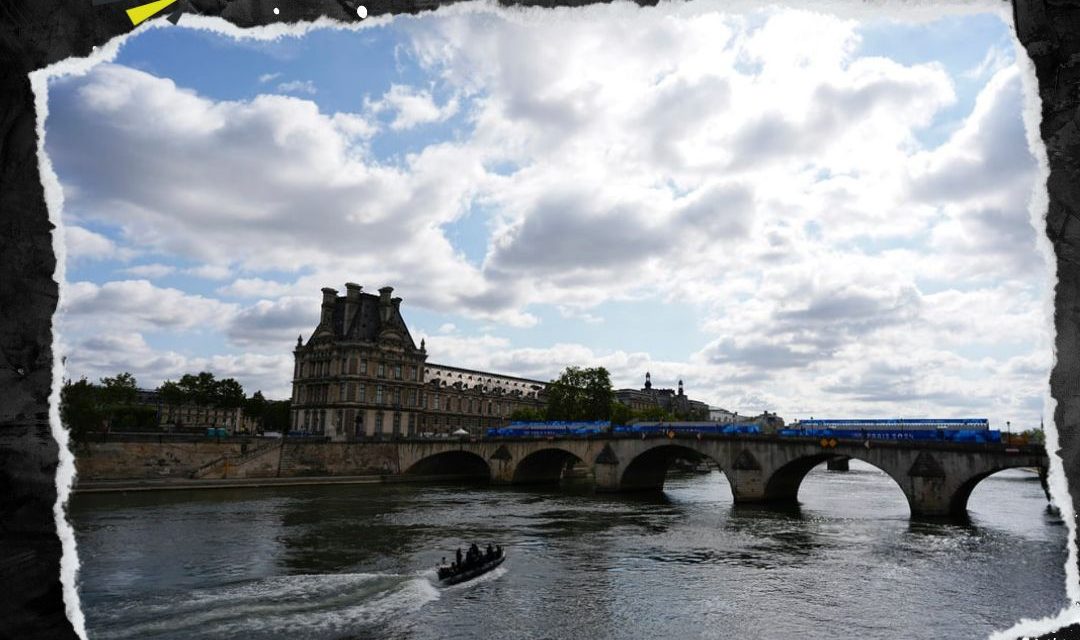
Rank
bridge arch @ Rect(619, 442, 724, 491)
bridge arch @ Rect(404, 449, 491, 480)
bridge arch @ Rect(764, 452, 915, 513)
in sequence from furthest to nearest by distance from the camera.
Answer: bridge arch @ Rect(404, 449, 491, 480) → bridge arch @ Rect(619, 442, 724, 491) → bridge arch @ Rect(764, 452, 915, 513)

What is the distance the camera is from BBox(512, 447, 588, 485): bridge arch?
77344 millimetres

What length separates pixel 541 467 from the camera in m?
80.6

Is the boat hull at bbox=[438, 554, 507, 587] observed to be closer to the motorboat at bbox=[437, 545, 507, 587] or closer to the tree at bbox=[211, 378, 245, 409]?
the motorboat at bbox=[437, 545, 507, 587]

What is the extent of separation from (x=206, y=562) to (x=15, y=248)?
2902 cm

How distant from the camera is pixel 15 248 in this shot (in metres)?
5.12

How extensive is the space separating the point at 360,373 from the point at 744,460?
60.4 meters

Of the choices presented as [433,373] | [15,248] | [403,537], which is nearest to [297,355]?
[433,373]

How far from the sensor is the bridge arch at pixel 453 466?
8356cm

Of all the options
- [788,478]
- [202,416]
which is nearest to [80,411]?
[788,478]

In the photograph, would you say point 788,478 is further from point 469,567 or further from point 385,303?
point 385,303

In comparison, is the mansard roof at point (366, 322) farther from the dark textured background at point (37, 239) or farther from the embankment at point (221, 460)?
the dark textured background at point (37, 239)

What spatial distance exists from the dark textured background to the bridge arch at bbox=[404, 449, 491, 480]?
76.7 m

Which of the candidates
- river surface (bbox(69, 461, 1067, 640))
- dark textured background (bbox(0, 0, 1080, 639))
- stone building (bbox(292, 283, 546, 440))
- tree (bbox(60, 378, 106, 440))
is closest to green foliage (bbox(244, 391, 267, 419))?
stone building (bbox(292, 283, 546, 440))

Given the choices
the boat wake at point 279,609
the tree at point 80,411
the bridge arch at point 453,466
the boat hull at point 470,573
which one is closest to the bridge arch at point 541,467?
the bridge arch at point 453,466
